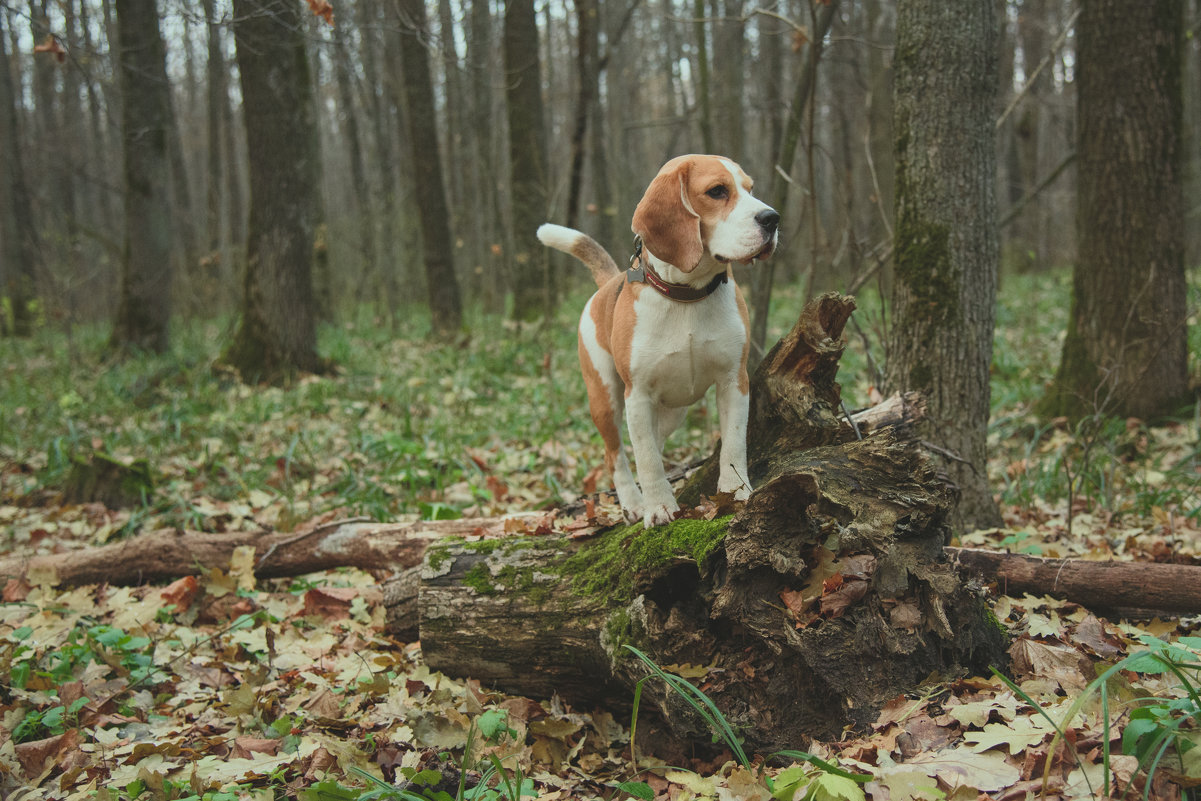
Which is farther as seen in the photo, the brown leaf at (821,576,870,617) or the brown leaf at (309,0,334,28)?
the brown leaf at (309,0,334,28)

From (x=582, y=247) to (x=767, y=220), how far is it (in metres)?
1.24

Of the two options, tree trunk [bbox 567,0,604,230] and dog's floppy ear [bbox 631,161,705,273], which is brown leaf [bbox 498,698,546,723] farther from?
tree trunk [bbox 567,0,604,230]

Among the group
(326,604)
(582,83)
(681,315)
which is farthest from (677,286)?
(582,83)

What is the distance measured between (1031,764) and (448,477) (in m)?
4.28

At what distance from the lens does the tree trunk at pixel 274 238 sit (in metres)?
8.78

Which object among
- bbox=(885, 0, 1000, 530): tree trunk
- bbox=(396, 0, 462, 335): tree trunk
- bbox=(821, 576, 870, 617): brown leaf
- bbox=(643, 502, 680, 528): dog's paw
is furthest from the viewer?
bbox=(396, 0, 462, 335): tree trunk

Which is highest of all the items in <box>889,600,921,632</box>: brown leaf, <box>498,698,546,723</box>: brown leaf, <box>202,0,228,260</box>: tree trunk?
<box>202,0,228,260</box>: tree trunk

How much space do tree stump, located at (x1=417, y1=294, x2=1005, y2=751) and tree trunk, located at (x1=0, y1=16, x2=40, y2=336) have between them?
15959 mm

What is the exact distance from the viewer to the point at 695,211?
9.25 ft

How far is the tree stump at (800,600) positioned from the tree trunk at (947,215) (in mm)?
927

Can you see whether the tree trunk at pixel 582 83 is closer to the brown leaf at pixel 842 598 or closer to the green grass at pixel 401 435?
the green grass at pixel 401 435

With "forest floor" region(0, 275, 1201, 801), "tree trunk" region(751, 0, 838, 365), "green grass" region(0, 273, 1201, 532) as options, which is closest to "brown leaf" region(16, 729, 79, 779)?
"forest floor" region(0, 275, 1201, 801)

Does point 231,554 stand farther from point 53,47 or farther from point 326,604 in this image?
point 53,47

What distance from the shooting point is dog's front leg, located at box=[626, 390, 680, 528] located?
10.2 feet
